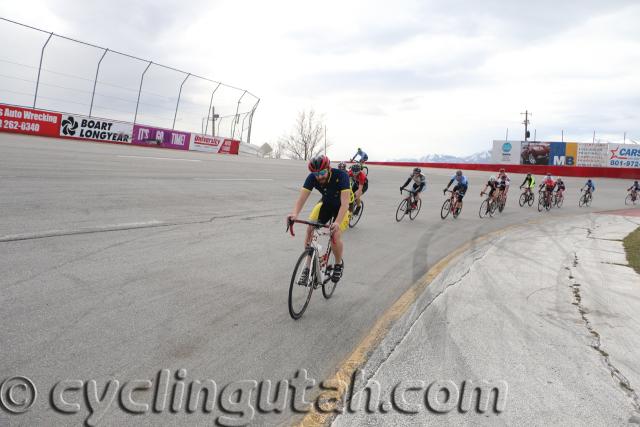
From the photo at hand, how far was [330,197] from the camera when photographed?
6.16 meters

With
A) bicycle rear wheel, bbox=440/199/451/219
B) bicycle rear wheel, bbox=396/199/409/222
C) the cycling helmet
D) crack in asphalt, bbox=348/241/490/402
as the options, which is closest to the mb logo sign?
bicycle rear wheel, bbox=440/199/451/219

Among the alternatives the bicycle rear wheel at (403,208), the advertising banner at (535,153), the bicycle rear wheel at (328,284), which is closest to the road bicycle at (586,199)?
the bicycle rear wheel at (403,208)

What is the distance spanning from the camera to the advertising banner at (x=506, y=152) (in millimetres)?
72500

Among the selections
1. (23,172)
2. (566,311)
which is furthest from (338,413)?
(23,172)

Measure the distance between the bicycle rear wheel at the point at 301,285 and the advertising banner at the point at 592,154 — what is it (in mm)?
70627

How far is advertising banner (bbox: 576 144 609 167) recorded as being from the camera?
6469 centimetres

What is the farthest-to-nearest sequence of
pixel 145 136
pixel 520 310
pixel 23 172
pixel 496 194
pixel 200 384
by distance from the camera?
pixel 145 136 < pixel 496 194 < pixel 23 172 < pixel 520 310 < pixel 200 384

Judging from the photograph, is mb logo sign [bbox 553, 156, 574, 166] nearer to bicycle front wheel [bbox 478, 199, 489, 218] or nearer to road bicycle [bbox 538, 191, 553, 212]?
road bicycle [bbox 538, 191, 553, 212]

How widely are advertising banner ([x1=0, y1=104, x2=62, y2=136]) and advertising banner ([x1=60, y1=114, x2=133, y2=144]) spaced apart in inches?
20.2

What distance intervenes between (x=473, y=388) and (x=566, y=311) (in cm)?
306

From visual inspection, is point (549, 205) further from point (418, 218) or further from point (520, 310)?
point (520, 310)

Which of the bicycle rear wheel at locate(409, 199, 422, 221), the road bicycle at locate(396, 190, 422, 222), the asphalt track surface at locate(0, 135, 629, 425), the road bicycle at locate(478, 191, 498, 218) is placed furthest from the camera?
the road bicycle at locate(478, 191, 498, 218)

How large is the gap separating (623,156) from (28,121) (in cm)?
6717

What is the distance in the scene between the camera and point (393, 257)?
361 inches
